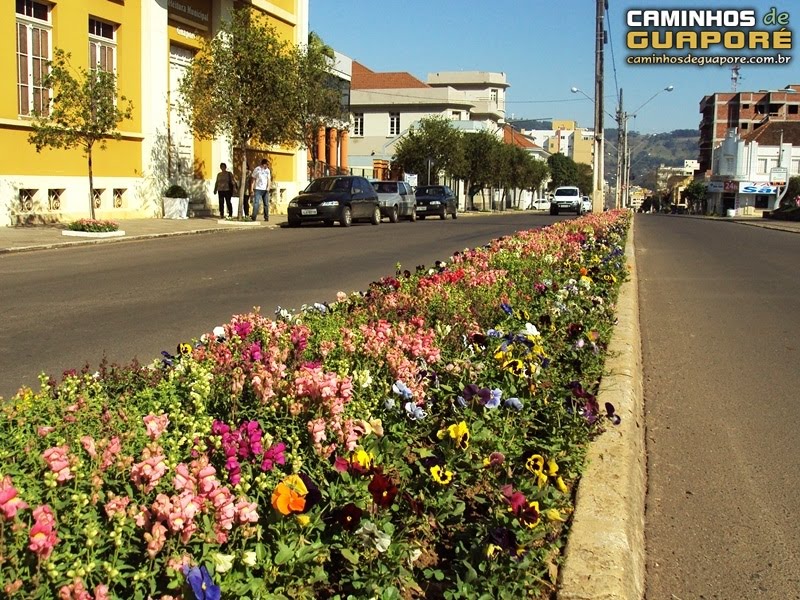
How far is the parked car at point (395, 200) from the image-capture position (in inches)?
1300

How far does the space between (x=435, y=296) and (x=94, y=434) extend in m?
3.66

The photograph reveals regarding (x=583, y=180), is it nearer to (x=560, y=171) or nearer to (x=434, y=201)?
(x=560, y=171)

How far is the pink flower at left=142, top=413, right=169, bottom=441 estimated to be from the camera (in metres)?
2.82

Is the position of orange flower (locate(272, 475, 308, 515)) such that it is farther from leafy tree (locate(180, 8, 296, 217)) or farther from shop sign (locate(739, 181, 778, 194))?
shop sign (locate(739, 181, 778, 194))

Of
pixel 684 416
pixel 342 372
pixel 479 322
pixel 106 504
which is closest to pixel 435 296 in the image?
pixel 479 322

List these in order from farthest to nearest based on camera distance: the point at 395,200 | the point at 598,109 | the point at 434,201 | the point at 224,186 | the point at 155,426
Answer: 1. the point at 434,201
2. the point at 395,200
3. the point at 598,109
4. the point at 224,186
5. the point at 155,426

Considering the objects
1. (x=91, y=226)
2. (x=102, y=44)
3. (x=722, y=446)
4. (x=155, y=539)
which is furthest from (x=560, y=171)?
(x=155, y=539)

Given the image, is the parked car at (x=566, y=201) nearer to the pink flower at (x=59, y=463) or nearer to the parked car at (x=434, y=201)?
the parked car at (x=434, y=201)

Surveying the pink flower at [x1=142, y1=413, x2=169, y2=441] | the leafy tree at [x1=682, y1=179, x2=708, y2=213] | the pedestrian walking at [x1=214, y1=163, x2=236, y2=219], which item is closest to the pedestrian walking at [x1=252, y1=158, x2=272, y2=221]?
the pedestrian walking at [x1=214, y1=163, x2=236, y2=219]

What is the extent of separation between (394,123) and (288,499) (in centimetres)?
8249

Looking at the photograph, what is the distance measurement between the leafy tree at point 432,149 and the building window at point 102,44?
3211cm

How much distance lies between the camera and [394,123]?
83.2 m

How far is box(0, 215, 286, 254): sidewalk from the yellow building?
3.07 ft

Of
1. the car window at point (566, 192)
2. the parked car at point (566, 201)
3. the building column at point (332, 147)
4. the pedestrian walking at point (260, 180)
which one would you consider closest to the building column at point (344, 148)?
the building column at point (332, 147)
